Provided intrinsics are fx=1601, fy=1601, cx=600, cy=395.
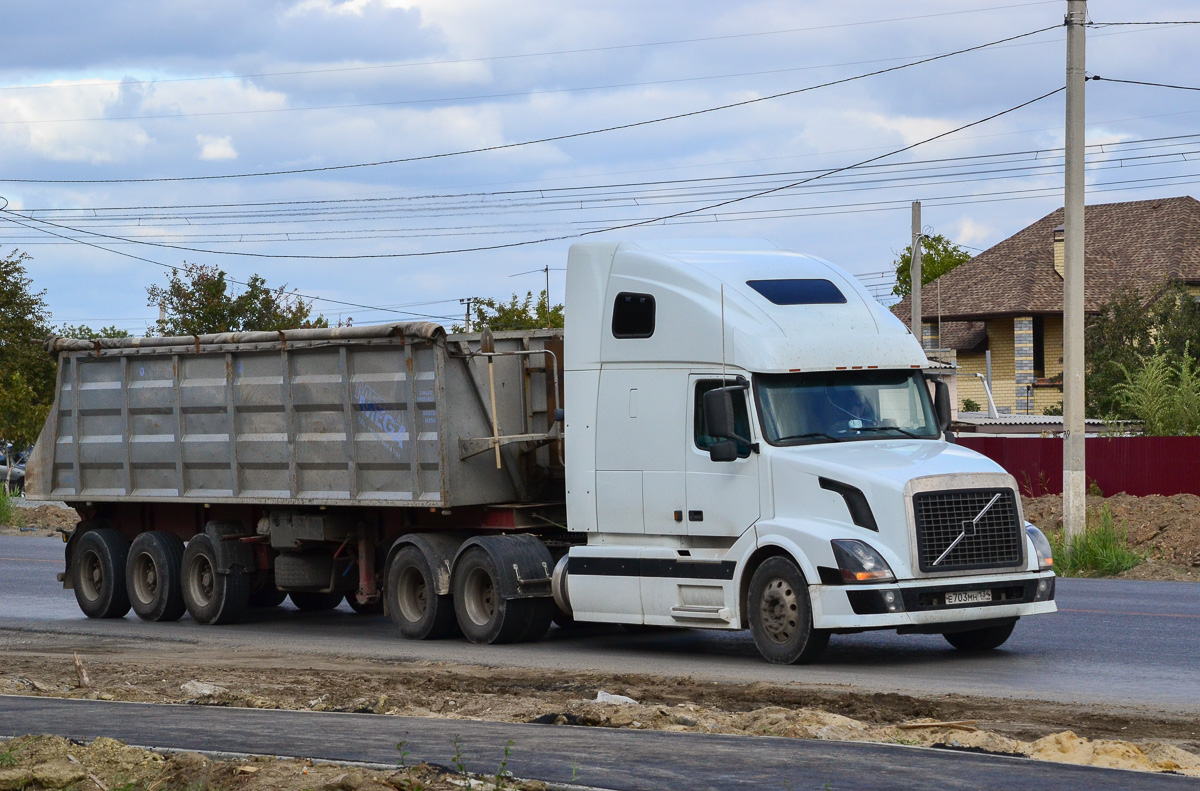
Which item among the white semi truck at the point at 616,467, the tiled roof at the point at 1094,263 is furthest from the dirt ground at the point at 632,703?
the tiled roof at the point at 1094,263

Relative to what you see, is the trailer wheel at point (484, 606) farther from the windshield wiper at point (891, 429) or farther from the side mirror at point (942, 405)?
the side mirror at point (942, 405)

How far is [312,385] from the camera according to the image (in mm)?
15695

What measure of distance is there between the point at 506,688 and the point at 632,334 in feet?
11.5

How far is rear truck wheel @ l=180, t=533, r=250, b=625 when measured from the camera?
17312 mm

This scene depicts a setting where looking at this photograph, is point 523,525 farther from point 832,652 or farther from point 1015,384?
point 1015,384

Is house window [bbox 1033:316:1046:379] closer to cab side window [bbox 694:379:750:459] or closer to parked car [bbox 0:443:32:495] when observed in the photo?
parked car [bbox 0:443:32:495]

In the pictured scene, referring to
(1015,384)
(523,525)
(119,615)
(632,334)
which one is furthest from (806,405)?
(1015,384)

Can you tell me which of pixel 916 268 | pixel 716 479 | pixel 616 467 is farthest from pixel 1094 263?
pixel 716 479

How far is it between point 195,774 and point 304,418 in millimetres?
8824

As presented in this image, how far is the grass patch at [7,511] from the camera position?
37.8m

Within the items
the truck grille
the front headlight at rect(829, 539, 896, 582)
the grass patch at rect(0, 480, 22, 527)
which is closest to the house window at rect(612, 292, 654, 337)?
the front headlight at rect(829, 539, 896, 582)

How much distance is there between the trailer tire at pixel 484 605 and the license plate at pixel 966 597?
13.0 ft

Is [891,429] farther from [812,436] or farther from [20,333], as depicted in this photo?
[20,333]

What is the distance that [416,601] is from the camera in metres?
15.4
